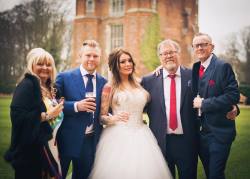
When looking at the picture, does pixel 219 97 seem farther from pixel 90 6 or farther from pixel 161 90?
pixel 90 6

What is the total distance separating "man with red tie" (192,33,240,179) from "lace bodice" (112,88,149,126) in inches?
26.1

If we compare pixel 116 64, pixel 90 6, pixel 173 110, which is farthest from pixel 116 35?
pixel 173 110

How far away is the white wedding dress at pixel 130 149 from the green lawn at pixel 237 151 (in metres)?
2.43

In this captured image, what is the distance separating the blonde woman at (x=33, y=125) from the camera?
9.59 ft

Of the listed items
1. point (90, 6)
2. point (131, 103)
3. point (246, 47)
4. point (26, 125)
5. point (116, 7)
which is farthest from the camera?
point (90, 6)

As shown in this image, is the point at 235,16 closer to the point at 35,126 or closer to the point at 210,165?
the point at 210,165

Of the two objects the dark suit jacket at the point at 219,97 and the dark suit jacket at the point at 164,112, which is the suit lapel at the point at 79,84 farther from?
the dark suit jacket at the point at 219,97

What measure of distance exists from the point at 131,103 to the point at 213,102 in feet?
3.16

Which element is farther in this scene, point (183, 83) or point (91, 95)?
point (183, 83)

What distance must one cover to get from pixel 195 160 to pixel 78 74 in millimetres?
1796

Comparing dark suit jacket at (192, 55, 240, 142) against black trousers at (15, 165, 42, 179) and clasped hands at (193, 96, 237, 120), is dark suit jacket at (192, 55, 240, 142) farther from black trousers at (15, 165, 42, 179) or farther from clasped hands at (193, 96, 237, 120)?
black trousers at (15, 165, 42, 179)

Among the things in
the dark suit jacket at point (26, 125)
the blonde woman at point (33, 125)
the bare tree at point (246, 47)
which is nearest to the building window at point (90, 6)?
the bare tree at point (246, 47)

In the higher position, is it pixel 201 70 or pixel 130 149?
pixel 201 70

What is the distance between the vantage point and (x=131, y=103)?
3.85 meters
